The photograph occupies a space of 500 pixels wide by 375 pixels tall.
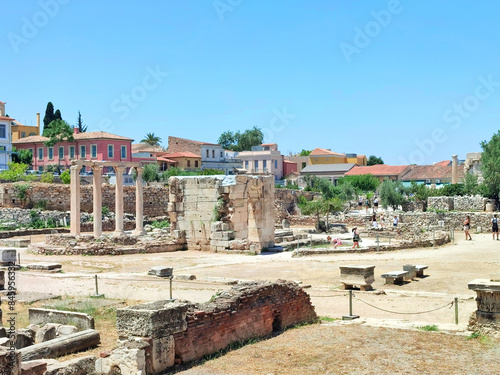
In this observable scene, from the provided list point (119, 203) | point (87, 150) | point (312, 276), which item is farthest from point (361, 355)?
point (87, 150)

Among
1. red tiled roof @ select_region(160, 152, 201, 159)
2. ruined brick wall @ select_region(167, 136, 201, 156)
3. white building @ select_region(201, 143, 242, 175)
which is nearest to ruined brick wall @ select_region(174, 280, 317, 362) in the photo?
red tiled roof @ select_region(160, 152, 201, 159)

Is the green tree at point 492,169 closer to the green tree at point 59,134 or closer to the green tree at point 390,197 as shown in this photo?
the green tree at point 390,197

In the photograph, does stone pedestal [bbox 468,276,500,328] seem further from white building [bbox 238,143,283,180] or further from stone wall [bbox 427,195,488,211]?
white building [bbox 238,143,283,180]

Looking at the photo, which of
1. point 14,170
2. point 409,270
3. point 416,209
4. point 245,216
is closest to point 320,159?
point 416,209

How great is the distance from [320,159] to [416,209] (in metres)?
57.0

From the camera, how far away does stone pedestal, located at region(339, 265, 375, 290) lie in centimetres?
1728

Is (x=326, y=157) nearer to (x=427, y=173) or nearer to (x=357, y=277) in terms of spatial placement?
(x=427, y=173)

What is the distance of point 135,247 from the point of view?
2848 cm

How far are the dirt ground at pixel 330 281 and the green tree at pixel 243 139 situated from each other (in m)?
80.9

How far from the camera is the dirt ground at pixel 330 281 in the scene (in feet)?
39.8

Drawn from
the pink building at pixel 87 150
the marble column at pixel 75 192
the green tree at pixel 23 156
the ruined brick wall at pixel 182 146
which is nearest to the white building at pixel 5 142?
the green tree at pixel 23 156

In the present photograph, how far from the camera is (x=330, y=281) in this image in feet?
62.3

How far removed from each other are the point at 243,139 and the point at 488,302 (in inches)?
3939

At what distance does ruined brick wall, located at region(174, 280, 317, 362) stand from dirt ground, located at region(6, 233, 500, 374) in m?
0.40
